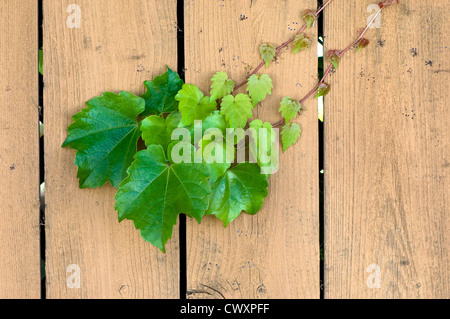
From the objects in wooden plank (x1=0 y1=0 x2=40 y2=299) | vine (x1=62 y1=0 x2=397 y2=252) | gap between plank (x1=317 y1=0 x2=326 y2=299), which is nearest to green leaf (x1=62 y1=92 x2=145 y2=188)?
vine (x1=62 y1=0 x2=397 y2=252)

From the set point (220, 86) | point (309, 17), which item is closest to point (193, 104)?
point (220, 86)

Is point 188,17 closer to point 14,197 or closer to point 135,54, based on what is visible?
point 135,54

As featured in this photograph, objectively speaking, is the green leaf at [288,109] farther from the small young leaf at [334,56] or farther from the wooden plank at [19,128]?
the wooden plank at [19,128]

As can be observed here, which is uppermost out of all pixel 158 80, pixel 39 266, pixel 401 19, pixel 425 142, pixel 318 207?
pixel 401 19

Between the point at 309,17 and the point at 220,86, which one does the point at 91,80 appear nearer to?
the point at 220,86

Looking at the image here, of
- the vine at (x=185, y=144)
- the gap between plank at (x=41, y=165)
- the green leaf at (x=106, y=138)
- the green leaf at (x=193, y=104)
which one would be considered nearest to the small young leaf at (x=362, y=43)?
the vine at (x=185, y=144)

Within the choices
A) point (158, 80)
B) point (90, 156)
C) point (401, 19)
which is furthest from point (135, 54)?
point (401, 19)

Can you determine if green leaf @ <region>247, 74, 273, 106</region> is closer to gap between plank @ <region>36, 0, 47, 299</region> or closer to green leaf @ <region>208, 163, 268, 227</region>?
green leaf @ <region>208, 163, 268, 227</region>
